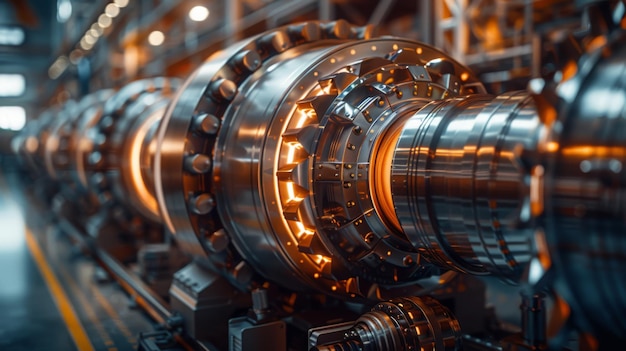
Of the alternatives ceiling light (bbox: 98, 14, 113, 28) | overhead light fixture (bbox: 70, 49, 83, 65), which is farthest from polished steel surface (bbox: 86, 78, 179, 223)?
overhead light fixture (bbox: 70, 49, 83, 65)

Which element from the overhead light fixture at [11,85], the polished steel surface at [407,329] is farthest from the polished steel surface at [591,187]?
the overhead light fixture at [11,85]

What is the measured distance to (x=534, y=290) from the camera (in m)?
1.17

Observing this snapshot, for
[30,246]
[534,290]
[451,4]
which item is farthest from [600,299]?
[30,246]

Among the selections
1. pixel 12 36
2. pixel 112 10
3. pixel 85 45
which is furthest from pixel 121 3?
pixel 12 36

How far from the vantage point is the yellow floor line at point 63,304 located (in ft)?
8.75

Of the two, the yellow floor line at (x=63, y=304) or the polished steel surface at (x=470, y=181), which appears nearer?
the polished steel surface at (x=470, y=181)

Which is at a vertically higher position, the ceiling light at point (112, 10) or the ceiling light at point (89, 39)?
the ceiling light at point (89, 39)

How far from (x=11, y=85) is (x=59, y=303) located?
805 inches

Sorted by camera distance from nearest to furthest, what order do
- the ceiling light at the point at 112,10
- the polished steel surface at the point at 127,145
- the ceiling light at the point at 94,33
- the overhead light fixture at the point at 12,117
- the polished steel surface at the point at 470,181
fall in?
the polished steel surface at the point at 470,181
the polished steel surface at the point at 127,145
the ceiling light at the point at 112,10
the ceiling light at the point at 94,33
the overhead light fixture at the point at 12,117

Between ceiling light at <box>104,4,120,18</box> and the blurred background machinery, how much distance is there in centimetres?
450

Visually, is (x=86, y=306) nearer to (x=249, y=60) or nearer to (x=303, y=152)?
(x=249, y=60)

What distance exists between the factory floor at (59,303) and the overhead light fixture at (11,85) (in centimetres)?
1804

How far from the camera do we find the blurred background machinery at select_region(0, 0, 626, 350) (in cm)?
110

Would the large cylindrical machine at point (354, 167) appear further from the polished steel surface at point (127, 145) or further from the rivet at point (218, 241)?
the polished steel surface at point (127, 145)
